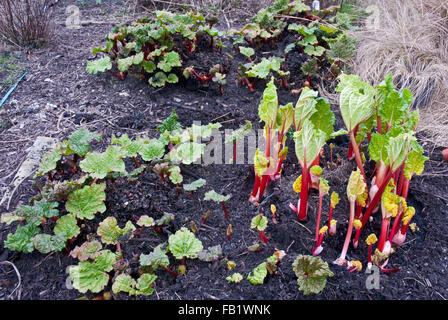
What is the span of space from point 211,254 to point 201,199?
19.2 inches

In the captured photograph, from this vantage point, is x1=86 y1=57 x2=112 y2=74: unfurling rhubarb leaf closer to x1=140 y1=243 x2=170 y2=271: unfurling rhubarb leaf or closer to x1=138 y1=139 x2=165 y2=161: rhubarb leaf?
x1=138 y1=139 x2=165 y2=161: rhubarb leaf

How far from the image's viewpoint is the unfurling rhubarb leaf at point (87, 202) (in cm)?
193

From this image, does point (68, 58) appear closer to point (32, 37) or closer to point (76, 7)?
point (32, 37)

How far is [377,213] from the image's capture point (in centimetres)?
198

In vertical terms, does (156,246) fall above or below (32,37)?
below

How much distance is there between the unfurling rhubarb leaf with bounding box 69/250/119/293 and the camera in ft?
5.44

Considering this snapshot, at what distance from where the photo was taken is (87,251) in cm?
177

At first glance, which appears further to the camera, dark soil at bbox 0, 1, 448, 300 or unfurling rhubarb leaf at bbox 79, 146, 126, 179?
unfurling rhubarb leaf at bbox 79, 146, 126, 179

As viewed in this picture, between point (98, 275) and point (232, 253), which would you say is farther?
point (232, 253)

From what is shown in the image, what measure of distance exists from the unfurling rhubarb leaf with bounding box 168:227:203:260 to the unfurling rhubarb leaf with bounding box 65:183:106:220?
17.7 inches

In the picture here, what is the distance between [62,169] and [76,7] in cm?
326

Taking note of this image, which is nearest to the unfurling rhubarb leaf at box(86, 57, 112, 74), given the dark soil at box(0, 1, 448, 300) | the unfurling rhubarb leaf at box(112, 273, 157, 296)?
the dark soil at box(0, 1, 448, 300)

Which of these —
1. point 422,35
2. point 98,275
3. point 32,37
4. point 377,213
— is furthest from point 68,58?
point 422,35

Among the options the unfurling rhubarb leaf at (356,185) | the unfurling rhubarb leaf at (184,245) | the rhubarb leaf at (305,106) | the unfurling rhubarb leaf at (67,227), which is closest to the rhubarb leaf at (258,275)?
the unfurling rhubarb leaf at (184,245)
